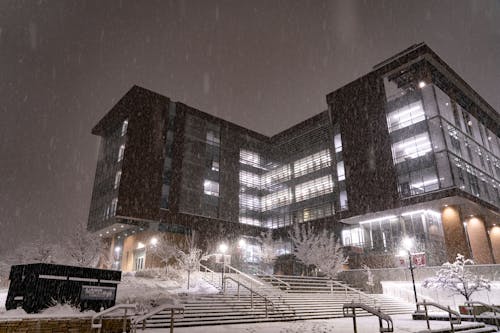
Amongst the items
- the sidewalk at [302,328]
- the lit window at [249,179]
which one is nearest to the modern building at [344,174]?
the lit window at [249,179]

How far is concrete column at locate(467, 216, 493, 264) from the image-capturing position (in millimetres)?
35438

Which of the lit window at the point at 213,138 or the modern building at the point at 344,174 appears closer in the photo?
the modern building at the point at 344,174

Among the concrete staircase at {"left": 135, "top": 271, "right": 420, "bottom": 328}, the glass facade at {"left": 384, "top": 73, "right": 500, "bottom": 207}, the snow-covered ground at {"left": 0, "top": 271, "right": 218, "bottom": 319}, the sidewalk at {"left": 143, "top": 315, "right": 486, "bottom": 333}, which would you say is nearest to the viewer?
the snow-covered ground at {"left": 0, "top": 271, "right": 218, "bottom": 319}

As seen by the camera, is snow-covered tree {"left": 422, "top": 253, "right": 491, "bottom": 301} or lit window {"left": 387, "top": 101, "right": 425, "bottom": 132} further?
lit window {"left": 387, "top": 101, "right": 425, "bottom": 132}

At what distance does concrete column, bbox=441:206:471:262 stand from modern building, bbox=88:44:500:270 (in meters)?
0.09

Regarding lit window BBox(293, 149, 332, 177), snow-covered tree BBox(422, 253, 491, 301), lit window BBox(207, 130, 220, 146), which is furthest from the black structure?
lit window BBox(293, 149, 332, 177)

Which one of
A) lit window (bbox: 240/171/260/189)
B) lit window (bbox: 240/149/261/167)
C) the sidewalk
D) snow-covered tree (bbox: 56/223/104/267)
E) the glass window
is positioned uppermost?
lit window (bbox: 240/149/261/167)

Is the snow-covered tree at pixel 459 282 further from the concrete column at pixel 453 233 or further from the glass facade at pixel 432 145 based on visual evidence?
the glass facade at pixel 432 145

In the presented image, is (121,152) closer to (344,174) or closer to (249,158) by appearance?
(249,158)

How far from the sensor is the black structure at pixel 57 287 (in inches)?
386

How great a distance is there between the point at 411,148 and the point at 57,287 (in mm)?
35070

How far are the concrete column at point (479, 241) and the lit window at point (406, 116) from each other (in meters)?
13.0

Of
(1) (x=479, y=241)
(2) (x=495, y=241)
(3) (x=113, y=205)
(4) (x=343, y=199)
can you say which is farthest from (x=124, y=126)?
(2) (x=495, y=241)

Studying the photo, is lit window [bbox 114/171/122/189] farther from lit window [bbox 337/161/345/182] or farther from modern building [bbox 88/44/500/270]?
lit window [bbox 337/161/345/182]
